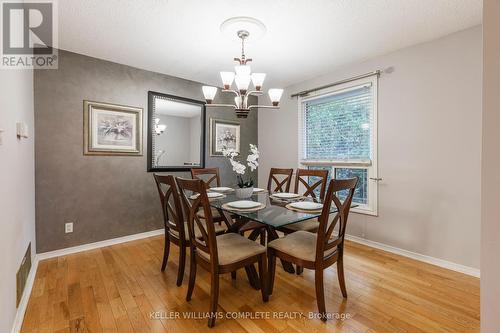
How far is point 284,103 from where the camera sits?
4059 mm

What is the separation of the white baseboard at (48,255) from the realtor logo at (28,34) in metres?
1.60

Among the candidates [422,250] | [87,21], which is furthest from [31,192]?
[422,250]

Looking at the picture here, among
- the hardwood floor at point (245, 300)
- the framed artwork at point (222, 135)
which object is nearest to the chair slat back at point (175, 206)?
the hardwood floor at point (245, 300)

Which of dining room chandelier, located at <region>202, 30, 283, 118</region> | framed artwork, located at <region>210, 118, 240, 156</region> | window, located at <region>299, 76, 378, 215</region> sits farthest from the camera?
framed artwork, located at <region>210, 118, 240, 156</region>

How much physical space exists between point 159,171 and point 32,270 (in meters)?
1.67

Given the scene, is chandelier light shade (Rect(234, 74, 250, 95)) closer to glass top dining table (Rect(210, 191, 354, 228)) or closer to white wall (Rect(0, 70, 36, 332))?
glass top dining table (Rect(210, 191, 354, 228))

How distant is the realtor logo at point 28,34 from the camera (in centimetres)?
154

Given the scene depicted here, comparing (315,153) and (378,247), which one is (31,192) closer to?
(315,153)

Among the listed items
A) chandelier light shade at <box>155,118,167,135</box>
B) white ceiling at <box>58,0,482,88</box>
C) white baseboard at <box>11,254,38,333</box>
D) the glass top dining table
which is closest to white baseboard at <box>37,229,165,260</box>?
white baseboard at <box>11,254,38,333</box>

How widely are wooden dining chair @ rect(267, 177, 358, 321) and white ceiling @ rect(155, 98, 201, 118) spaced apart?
2546mm

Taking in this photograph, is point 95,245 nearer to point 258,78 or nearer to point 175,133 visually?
point 175,133

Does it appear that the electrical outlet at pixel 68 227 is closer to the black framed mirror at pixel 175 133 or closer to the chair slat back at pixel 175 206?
the black framed mirror at pixel 175 133

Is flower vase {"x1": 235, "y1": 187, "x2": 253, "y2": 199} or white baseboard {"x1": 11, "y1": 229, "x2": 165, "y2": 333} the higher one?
flower vase {"x1": 235, "y1": 187, "x2": 253, "y2": 199}

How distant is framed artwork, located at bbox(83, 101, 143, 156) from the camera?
9.23 feet
